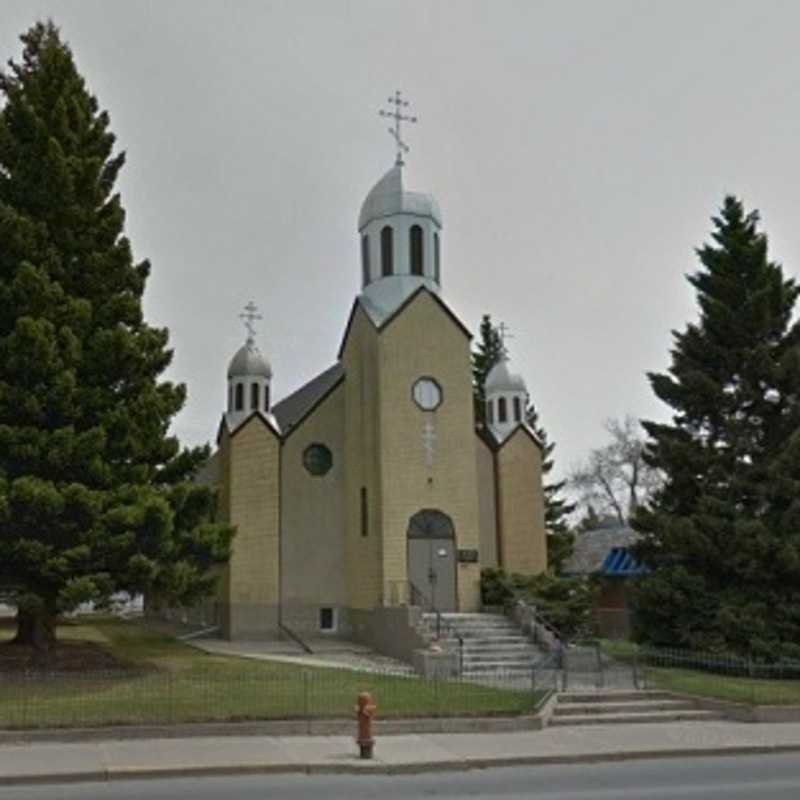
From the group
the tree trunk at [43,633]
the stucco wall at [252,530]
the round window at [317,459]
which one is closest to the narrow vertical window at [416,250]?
the round window at [317,459]

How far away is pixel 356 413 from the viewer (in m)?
31.2

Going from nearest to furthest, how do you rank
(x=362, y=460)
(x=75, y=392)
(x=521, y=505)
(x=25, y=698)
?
(x=25, y=698)
(x=75, y=392)
(x=362, y=460)
(x=521, y=505)

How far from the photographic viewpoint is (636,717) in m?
17.7

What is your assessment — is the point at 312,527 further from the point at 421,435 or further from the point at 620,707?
the point at 620,707

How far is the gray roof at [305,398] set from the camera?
106 ft

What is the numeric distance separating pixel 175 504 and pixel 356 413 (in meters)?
10.9

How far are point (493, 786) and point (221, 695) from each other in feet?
22.7

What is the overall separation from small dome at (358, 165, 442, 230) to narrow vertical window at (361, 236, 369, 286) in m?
0.60

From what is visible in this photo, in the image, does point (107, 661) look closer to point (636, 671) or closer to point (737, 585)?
point (636, 671)

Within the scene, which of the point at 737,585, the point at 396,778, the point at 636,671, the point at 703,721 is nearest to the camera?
the point at 396,778

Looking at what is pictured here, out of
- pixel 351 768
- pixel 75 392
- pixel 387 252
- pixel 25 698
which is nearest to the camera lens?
pixel 351 768

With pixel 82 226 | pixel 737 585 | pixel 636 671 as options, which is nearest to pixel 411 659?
pixel 636 671

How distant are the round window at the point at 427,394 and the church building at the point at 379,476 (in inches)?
1.7

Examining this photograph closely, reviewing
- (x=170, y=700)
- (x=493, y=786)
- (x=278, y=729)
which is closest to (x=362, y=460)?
(x=170, y=700)
